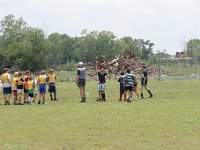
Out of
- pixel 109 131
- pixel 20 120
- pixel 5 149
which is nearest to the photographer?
pixel 5 149

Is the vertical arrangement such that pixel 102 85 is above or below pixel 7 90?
above

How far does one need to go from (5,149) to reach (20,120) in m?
5.88

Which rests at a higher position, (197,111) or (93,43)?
(93,43)

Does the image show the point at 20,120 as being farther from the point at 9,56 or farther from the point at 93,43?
the point at 93,43

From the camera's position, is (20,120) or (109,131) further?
(20,120)

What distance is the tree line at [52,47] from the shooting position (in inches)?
3755

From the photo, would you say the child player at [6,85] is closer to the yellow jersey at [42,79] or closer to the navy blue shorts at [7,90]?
the navy blue shorts at [7,90]

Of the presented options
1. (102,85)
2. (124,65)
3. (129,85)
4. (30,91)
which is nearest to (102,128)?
(129,85)

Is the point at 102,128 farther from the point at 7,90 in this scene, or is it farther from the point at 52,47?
the point at 52,47

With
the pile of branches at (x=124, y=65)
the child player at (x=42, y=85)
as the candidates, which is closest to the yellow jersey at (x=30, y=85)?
the child player at (x=42, y=85)

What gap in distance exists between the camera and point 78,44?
136m

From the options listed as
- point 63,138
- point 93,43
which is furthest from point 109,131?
point 93,43

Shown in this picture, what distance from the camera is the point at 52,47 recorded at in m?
132

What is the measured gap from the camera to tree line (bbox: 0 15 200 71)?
95.4 m
